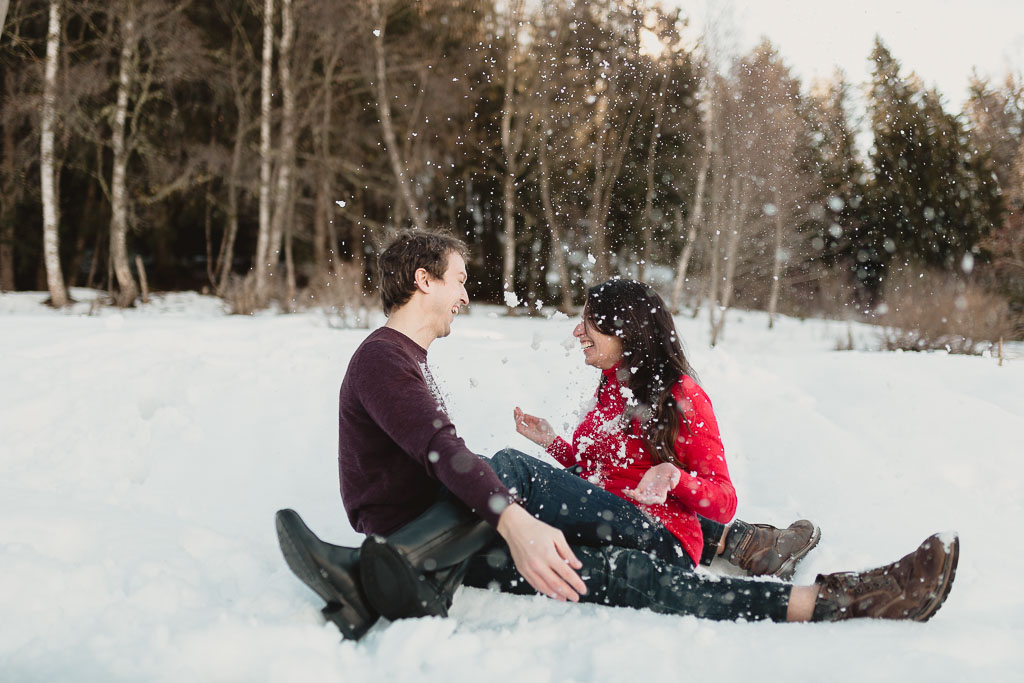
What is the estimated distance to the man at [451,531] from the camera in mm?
1887

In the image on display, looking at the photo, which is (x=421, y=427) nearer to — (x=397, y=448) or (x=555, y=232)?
(x=397, y=448)

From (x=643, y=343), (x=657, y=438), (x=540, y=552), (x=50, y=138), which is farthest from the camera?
(x=50, y=138)

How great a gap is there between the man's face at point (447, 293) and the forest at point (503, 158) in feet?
22.6

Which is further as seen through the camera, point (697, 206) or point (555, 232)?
point (555, 232)

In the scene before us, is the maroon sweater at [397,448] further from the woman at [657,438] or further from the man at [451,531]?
the woman at [657,438]

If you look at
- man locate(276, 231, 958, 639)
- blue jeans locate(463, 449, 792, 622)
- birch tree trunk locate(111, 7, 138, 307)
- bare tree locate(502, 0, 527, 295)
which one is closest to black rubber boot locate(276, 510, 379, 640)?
man locate(276, 231, 958, 639)

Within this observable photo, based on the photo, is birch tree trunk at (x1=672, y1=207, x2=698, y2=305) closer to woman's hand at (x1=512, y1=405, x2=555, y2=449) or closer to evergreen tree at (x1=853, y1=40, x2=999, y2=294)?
evergreen tree at (x1=853, y1=40, x2=999, y2=294)

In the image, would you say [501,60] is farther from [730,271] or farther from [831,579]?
[831,579]

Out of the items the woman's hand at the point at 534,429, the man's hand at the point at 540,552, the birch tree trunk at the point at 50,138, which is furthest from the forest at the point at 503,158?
the man's hand at the point at 540,552

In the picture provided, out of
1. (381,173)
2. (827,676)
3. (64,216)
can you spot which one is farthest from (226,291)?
(827,676)

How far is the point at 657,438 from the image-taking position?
8.03 ft

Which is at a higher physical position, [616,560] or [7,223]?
[7,223]

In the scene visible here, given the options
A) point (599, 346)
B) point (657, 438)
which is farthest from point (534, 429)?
point (657, 438)

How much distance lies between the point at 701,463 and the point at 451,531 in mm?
905
